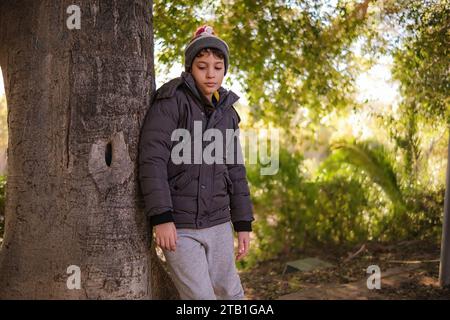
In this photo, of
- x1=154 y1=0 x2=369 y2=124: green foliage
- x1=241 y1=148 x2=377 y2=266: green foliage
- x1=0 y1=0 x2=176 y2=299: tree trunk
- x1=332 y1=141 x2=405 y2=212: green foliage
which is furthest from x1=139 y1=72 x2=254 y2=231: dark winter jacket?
x1=332 y1=141 x2=405 y2=212: green foliage

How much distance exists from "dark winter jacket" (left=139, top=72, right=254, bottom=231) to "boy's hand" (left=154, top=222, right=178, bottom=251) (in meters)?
0.03

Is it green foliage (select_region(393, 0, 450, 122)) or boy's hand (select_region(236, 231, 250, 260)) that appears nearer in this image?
boy's hand (select_region(236, 231, 250, 260))

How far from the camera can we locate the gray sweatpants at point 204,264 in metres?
2.84

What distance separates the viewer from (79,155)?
8.77 feet

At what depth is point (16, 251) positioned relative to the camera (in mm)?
2814

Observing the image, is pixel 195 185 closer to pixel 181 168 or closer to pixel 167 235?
pixel 181 168

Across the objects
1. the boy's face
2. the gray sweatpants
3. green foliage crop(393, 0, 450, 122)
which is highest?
green foliage crop(393, 0, 450, 122)

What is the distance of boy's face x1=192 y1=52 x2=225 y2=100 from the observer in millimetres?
3000

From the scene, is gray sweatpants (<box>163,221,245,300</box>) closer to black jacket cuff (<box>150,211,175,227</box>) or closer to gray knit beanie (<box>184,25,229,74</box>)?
black jacket cuff (<box>150,211,175,227</box>)

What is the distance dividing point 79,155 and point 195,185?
2.16ft

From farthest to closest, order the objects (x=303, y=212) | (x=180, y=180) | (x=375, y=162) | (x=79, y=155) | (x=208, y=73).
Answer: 1. (x=375, y=162)
2. (x=303, y=212)
3. (x=208, y=73)
4. (x=180, y=180)
5. (x=79, y=155)

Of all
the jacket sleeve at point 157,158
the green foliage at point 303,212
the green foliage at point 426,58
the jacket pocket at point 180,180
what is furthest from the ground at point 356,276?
the jacket sleeve at point 157,158

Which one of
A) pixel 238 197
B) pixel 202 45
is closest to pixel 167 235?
pixel 238 197
